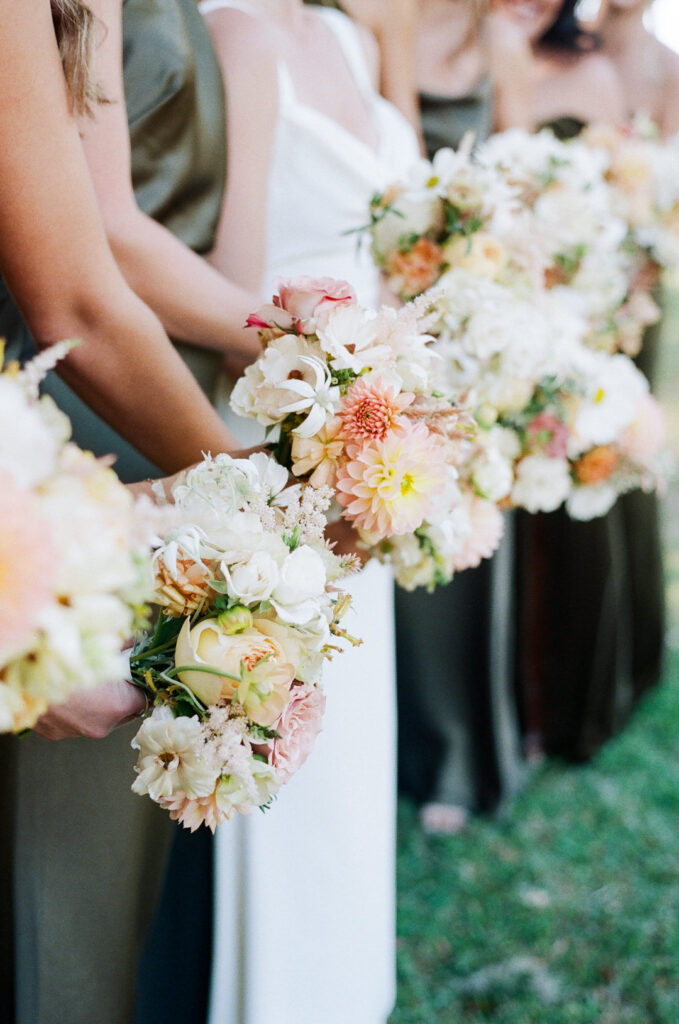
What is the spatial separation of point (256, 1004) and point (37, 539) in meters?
1.23

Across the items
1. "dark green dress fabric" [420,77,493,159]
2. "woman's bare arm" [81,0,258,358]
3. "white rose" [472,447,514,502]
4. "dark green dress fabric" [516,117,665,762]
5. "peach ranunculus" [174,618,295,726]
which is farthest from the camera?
"dark green dress fabric" [516,117,665,762]

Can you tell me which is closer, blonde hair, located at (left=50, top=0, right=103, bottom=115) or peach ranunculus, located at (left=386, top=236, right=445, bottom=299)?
blonde hair, located at (left=50, top=0, right=103, bottom=115)

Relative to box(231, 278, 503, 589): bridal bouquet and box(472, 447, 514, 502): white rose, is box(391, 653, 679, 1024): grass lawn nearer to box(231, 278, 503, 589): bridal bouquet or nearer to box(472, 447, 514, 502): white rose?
box(472, 447, 514, 502): white rose

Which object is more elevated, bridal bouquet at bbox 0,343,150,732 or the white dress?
bridal bouquet at bbox 0,343,150,732

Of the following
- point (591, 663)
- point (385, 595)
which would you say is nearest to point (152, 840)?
point (385, 595)

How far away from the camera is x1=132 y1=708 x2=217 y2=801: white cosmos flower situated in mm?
818

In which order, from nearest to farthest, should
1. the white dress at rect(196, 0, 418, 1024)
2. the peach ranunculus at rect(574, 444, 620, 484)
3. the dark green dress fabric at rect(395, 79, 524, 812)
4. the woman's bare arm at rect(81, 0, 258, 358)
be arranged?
the woman's bare arm at rect(81, 0, 258, 358)
the white dress at rect(196, 0, 418, 1024)
the peach ranunculus at rect(574, 444, 620, 484)
the dark green dress fabric at rect(395, 79, 524, 812)

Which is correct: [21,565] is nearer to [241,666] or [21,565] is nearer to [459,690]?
[241,666]

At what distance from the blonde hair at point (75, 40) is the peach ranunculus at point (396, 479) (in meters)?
0.55

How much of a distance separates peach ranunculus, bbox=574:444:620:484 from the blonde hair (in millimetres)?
1060

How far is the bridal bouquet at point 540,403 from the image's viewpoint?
1.39m

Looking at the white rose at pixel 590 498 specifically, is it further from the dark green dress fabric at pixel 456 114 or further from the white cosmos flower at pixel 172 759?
the dark green dress fabric at pixel 456 114

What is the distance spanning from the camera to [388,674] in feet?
5.76

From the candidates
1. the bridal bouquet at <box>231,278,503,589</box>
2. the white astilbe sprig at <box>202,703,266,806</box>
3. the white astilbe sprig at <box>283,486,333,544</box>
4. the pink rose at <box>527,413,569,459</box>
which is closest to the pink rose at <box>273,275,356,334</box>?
the bridal bouquet at <box>231,278,503,589</box>
